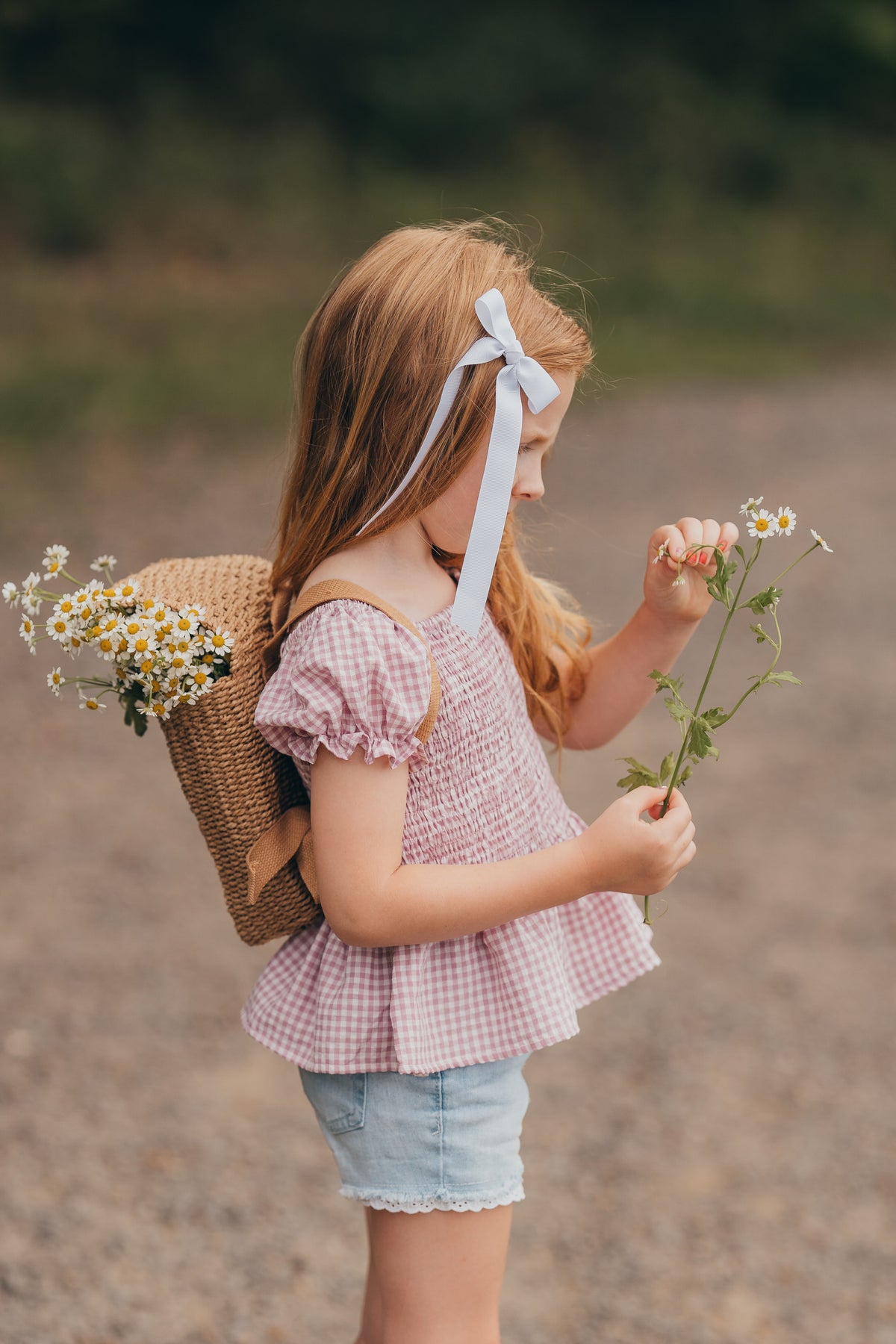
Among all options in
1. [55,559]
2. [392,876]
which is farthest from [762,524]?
[55,559]

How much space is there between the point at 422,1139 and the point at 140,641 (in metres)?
0.65

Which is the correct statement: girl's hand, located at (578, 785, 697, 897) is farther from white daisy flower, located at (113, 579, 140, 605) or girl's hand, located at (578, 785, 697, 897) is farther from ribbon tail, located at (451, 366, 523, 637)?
Answer: white daisy flower, located at (113, 579, 140, 605)

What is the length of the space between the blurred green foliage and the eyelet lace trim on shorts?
19.7 ft

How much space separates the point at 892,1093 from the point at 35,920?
2.20m

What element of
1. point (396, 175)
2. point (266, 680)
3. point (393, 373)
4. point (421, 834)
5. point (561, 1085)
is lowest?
point (561, 1085)

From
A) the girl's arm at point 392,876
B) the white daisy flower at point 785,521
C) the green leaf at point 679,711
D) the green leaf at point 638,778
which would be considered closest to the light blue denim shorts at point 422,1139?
the girl's arm at point 392,876

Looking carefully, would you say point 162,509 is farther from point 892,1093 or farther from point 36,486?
point 892,1093

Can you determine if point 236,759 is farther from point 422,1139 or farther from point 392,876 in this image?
point 422,1139

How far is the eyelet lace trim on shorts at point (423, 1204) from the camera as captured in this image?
1.45 meters

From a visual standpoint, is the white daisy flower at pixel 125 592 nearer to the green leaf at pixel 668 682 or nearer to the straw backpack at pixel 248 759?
the straw backpack at pixel 248 759

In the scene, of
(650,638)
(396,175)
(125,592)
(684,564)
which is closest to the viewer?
(125,592)

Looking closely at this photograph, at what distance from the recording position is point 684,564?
1.59 metres

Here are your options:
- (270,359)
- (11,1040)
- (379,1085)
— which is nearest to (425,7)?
(270,359)

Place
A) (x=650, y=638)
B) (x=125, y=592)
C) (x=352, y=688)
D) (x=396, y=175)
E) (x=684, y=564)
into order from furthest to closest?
(x=396, y=175) < (x=650, y=638) < (x=684, y=564) < (x=125, y=592) < (x=352, y=688)
